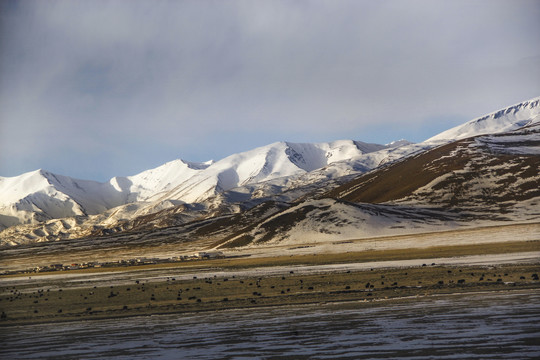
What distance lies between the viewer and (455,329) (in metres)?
22.7

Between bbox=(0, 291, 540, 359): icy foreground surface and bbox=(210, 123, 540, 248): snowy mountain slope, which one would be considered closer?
bbox=(0, 291, 540, 359): icy foreground surface

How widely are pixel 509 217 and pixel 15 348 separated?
16104cm

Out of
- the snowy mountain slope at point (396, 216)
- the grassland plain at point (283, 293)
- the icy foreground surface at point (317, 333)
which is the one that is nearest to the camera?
the icy foreground surface at point (317, 333)

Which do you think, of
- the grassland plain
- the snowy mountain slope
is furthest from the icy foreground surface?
the snowy mountain slope

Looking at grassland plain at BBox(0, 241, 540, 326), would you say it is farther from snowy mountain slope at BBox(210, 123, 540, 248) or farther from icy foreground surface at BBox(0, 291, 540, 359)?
snowy mountain slope at BBox(210, 123, 540, 248)

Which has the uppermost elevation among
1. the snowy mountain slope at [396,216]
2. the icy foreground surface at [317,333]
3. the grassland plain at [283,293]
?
the icy foreground surface at [317,333]

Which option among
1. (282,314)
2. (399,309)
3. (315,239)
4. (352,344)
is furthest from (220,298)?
(315,239)

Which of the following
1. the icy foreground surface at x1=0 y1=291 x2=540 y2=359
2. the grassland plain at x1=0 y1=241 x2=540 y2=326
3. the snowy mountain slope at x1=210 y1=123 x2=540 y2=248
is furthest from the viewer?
the snowy mountain slope at x1=210 y1=123 x2=540 y2=248

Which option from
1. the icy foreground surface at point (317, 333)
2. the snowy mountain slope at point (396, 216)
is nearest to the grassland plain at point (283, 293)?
the icy foreground surface at point (317, 333)

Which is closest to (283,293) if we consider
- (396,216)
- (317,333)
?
(317,333)

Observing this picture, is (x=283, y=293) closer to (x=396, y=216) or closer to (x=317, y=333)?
(x=317, y=333)

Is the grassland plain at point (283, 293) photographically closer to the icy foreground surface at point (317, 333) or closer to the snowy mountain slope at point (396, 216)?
the icy foreground surface at point (317, 333)

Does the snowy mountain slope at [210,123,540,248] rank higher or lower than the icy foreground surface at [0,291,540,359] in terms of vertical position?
lower

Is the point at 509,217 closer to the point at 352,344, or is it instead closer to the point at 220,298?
the point at 220,298
